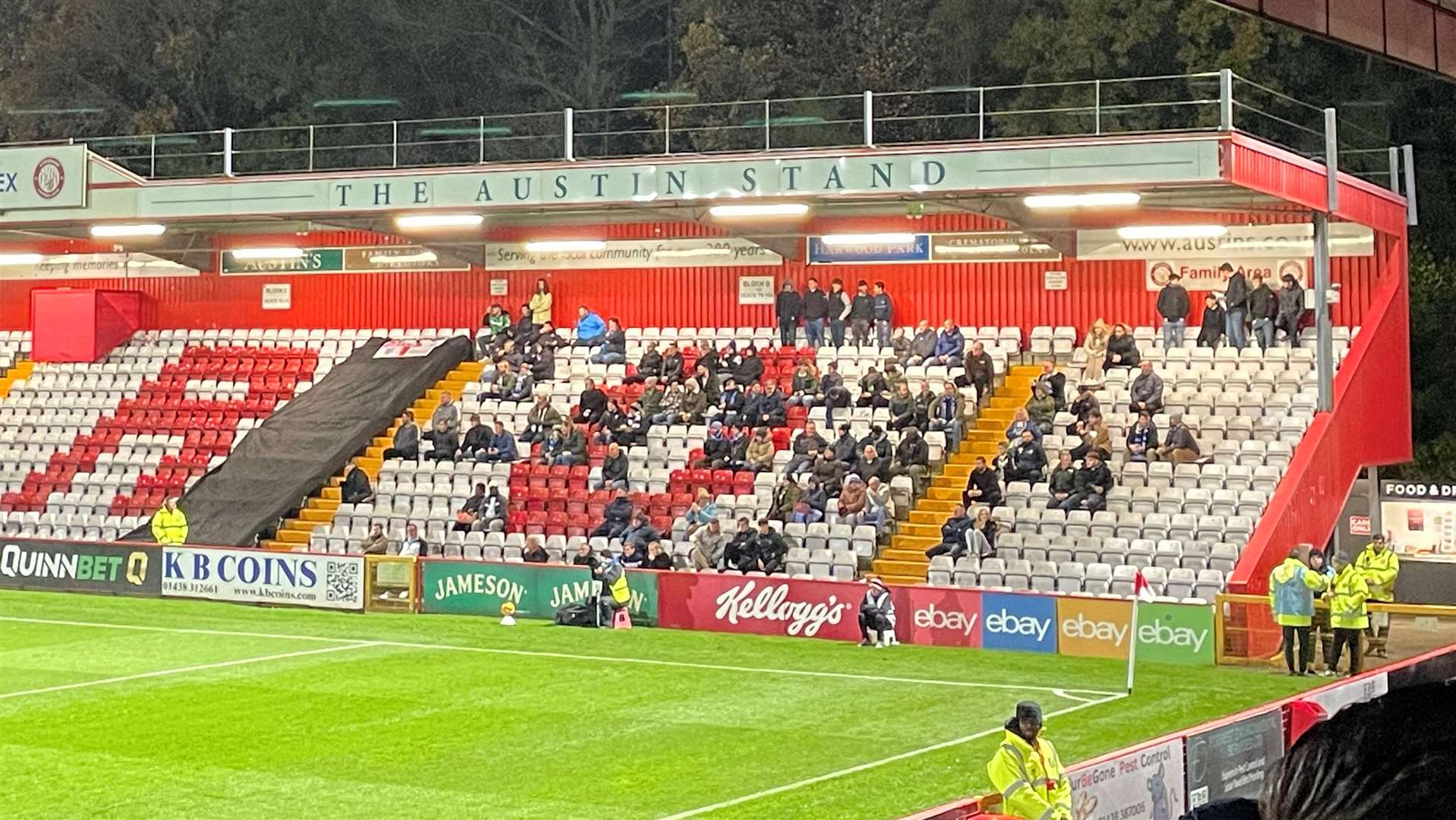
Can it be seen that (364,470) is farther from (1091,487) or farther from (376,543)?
(1091,487)

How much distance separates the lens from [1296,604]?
22.3 metres

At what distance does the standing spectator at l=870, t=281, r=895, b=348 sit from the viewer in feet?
111

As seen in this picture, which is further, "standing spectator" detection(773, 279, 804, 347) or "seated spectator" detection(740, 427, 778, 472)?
"standing spectator" detection(773, 279, 804, 347)

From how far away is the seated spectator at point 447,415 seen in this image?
33906mm

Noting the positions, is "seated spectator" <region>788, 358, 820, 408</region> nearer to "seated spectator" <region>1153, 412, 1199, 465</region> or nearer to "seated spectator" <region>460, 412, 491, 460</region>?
"seated spectator" <region>460, 412, 491, 460</region>

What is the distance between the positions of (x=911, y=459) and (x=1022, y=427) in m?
1.81

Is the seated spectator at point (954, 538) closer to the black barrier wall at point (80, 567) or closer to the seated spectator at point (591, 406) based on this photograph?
the seated spectator at point (591, 406)

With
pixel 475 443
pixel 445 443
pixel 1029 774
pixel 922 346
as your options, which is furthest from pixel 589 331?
pixel 1029 774

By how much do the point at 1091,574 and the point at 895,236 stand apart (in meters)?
10.9

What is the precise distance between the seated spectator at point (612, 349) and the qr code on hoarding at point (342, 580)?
297 inches

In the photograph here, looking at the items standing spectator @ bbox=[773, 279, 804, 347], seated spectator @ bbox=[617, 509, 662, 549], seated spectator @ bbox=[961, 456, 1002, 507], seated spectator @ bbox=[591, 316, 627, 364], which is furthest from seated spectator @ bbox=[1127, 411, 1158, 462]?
seated spectator @ bbox=[591, 316, 627, 364]

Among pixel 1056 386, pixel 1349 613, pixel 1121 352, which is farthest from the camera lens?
pixel 1121 352

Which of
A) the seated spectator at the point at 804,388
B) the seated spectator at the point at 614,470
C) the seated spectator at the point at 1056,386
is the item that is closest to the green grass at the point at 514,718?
the seated spectator at the point at 614,470

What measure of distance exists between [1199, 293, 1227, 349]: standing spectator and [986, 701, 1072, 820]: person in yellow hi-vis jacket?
67.5 feet
